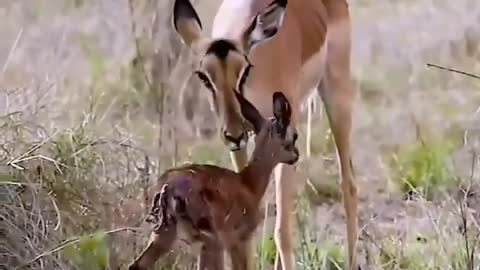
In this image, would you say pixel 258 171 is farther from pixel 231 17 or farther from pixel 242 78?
pixel 231 17

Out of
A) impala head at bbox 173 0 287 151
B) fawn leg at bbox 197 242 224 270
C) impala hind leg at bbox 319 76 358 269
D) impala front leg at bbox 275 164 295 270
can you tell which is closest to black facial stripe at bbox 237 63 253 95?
impala head at bbox 173 0 287 151

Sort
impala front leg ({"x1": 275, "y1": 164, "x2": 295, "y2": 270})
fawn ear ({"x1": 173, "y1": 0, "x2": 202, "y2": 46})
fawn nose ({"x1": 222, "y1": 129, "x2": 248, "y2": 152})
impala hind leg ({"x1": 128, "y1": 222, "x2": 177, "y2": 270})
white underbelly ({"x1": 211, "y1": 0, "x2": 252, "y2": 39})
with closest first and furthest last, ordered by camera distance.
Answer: impala hind leg ({"x1": 128, "y1": 222, "x2": 177, "y2": 270}) < fawn nose ({"x1": 222, "y1": 129, "x2": 248, "y2": 152}) < fawn ear ({"x1": 173, "y1": 0, "x2": 202, "y2": 46}) < white underbelly ({"x1": 211, "y1": 0, "x2": 252, "y2": 39}) < impala front leg ({"x1": 275, "y1": 164, "x2": 295, "y2": 270})

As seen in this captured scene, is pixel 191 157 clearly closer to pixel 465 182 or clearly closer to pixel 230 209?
pixel 465 182

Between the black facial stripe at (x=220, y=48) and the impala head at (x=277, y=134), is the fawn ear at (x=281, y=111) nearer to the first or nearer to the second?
the impala head at (x=277, y=134)

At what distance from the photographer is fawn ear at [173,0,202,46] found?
1199mm

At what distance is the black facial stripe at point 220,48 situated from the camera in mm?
1123

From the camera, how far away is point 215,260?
1.01m

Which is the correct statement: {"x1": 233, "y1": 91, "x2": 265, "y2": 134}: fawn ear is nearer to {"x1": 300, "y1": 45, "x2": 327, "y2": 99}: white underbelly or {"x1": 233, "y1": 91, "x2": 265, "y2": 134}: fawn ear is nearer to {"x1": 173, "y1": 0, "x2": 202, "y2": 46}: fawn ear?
{"x1": 173, "y1": 0, "x2": 202, "y2": 46}: fawn ear

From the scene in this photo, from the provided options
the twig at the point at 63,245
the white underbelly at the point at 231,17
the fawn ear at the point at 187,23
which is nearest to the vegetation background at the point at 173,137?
the twig at the point at 63,245

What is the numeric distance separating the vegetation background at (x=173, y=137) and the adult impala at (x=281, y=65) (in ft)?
0.19

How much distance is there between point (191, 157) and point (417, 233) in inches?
15.8

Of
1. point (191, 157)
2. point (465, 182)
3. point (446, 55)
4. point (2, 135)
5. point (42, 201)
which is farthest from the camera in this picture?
point (446, 55)

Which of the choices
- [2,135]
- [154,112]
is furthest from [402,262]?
[2,135]

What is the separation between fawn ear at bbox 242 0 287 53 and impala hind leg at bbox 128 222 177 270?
0.90 feet
